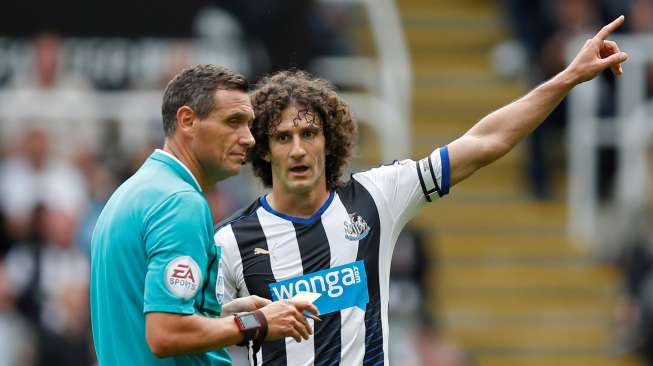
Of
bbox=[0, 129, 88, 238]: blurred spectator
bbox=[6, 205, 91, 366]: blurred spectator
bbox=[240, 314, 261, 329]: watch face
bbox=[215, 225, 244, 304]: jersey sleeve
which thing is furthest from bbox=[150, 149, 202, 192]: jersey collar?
bbox=[0, 129, 88, 238]: blurred spectator

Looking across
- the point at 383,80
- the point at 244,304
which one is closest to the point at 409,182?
the point at 244,304

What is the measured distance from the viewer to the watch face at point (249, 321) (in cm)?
552

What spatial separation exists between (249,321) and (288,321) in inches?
5.7

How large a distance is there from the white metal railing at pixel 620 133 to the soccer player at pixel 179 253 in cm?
839

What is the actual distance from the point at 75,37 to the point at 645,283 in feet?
17.7

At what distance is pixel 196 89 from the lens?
226 inches

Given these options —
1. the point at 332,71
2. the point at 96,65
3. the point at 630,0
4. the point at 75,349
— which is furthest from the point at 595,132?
the point at 75,349

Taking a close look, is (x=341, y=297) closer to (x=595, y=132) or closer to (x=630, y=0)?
(x=595, y=132)

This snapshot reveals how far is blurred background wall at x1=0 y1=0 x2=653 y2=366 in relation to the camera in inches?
469

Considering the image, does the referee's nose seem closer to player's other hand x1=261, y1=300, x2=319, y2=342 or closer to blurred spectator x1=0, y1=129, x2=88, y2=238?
player's other hand x1=261, y1=300, x2=319, y2=342

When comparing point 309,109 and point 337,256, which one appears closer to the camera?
point 337,256

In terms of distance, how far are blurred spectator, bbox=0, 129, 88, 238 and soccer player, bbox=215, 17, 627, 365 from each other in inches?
225

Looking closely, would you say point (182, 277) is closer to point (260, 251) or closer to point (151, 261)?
point (151, 261)

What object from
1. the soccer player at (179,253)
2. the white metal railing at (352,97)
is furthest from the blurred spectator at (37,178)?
the soccer player at (179,253)
